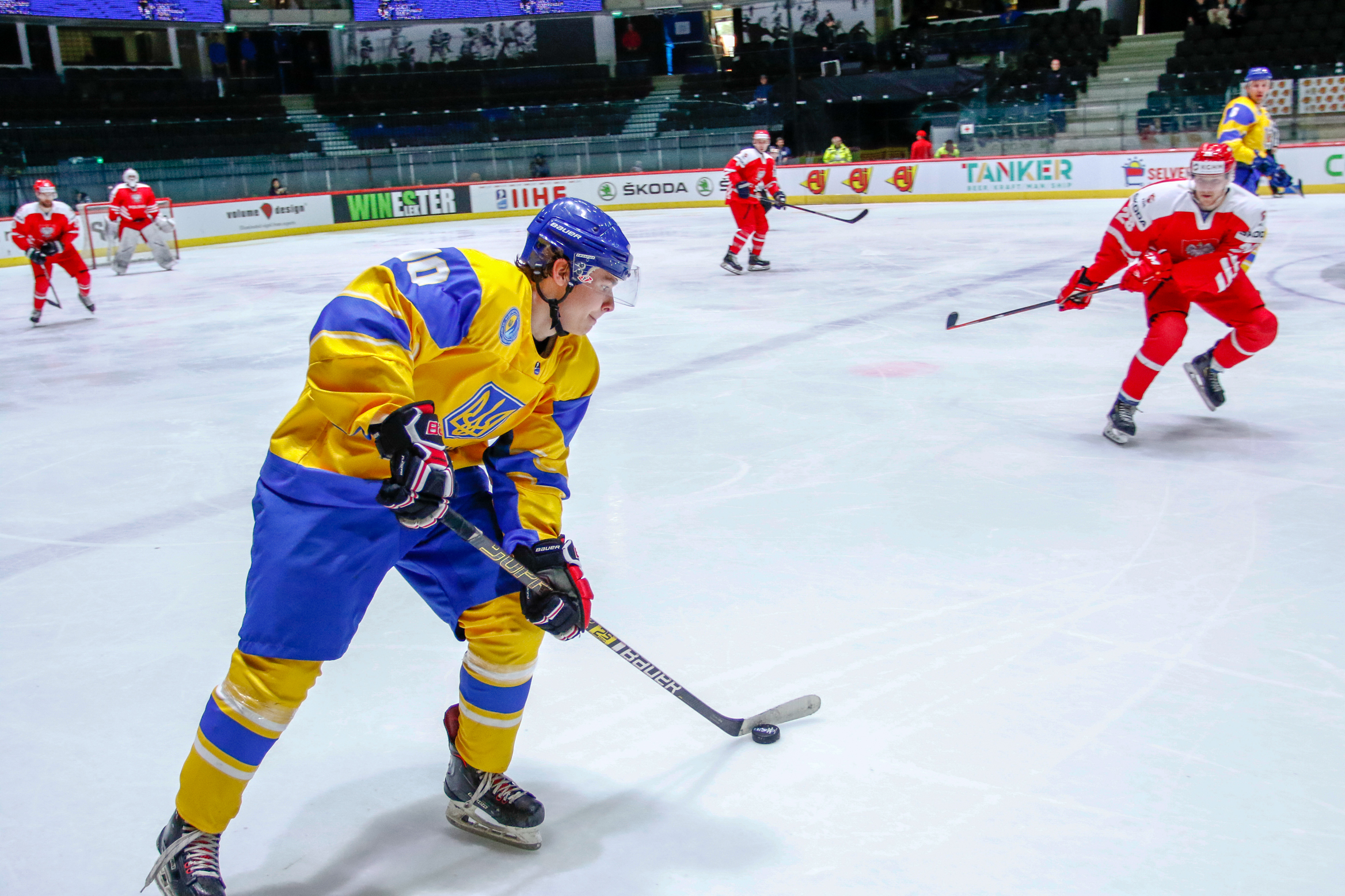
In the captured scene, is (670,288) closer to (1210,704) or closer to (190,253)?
(1210,704)

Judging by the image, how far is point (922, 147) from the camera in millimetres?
18500

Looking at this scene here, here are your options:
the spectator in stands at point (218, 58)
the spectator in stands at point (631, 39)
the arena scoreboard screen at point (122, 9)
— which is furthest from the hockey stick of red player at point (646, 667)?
the spectator in stands at point (218, 58)

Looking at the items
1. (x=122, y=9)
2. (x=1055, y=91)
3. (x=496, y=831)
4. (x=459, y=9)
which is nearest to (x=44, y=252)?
(x=496, y=831)

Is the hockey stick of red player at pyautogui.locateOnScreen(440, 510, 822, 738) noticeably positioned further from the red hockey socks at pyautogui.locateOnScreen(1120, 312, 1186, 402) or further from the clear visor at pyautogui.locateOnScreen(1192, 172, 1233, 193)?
the clear visor at pyautogui.locateOnScreen(1192, 172, 1233, 193)

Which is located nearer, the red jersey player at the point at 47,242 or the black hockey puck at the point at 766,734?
the black hockey puck at the point at 766,734

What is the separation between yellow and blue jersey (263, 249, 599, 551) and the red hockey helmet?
3363 millimetres

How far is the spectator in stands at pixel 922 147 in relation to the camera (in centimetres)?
1842

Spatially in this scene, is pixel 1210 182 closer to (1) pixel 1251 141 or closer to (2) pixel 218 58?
(1) pixel 1251 141

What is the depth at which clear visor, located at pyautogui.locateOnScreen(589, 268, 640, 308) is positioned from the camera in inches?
76.3

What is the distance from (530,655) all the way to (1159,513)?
2618 millimetres

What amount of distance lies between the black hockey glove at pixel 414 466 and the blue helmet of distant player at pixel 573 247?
0.40m

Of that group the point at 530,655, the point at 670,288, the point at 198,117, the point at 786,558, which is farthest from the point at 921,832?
the point at 198,117

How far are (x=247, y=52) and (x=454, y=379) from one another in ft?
97.3

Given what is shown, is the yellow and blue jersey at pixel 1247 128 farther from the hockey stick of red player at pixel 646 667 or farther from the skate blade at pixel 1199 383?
the hockey stick of red player at pixel 646 667
